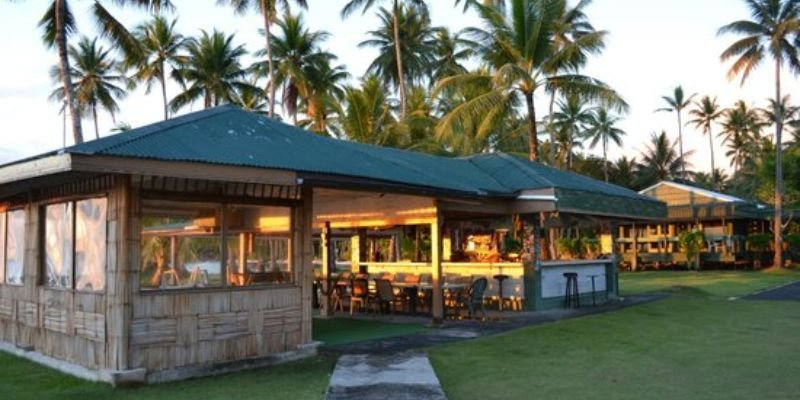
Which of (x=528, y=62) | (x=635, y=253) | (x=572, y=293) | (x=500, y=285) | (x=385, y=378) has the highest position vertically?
(x=528, y=62)

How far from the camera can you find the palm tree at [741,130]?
59844 mm

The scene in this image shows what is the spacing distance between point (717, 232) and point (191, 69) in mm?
31544

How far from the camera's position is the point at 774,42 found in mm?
34312

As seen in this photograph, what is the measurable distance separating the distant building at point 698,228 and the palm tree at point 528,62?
19.6 m

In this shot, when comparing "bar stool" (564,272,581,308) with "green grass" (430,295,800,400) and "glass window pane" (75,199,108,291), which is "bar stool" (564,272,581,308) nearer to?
"green grass" (430,295,800,400)

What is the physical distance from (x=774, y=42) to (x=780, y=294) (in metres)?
18.4

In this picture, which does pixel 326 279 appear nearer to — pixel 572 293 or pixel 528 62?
pixel 572 293

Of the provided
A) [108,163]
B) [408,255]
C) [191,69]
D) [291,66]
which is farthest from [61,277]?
[191,69]

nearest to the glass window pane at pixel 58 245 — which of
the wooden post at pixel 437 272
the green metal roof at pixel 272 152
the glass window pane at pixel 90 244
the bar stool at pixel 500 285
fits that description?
the glass window pane at pixel 90 244

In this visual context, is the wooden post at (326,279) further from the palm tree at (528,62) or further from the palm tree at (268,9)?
the palm tree at (268,9)

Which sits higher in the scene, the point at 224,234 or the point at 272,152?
the point at 272,152

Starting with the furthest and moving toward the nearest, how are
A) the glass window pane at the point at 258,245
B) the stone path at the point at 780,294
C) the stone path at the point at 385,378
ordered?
the stone path at the point at 780,294 → the glass window pane at the point at 258,245 → the stone path at the point at 385,378

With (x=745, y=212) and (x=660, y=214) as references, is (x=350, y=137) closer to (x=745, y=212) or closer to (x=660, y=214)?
(x=660, y=214)

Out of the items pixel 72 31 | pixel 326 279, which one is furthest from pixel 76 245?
pixel 72 31
